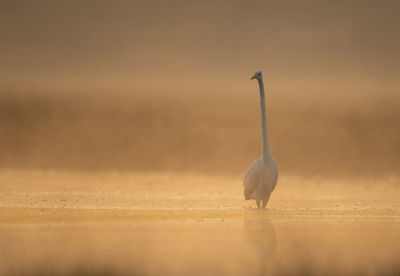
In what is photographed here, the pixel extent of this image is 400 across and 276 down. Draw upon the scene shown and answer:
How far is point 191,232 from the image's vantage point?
11492 millimetres

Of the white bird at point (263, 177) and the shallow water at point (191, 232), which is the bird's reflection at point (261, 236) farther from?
the white bird at point (263, 177)

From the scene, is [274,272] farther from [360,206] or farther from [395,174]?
[395,174]

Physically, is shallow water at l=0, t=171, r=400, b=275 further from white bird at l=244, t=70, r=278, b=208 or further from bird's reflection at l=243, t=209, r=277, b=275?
white bird at l=244, t=70, r=278, b=208

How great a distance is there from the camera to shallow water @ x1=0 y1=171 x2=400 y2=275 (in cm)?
880

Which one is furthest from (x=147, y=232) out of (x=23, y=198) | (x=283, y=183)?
(x=283, y=183)

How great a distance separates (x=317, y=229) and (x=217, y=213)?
275 cm

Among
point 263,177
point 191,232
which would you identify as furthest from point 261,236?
point 263,177

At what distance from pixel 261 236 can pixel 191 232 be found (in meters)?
1.03

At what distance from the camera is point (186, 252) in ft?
31.3

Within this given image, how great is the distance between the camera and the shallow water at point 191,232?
880 cm

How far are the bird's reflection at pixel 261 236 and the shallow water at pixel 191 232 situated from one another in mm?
15

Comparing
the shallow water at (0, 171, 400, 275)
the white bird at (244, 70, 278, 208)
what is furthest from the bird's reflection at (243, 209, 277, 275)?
the white bird at (244, 70, 278, 208)

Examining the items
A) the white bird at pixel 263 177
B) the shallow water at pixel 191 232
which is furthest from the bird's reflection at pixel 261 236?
the white bird at pixel 263 177

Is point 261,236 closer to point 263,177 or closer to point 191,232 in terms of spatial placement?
point 191,232
